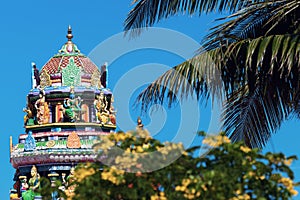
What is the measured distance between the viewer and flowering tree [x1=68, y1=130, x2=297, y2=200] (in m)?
14.2

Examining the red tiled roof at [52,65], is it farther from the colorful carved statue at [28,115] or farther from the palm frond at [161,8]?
the palm frond at [161,8]

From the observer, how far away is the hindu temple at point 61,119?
1918 inches

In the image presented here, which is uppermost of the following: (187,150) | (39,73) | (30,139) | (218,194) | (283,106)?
(39,73)

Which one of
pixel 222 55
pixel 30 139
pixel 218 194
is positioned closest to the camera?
pixel 218 194

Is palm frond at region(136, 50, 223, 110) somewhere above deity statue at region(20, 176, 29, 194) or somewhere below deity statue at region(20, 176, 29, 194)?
below

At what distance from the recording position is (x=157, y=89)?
18453 millimetres

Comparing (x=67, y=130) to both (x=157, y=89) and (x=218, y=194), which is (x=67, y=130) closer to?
(x=157, y=89)

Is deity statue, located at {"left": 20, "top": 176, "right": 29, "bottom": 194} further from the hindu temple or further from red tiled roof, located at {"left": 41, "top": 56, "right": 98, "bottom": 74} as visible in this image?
red tiled roof, located at {"left": 41, "top": 56, "right": 98, "bottom": 74}

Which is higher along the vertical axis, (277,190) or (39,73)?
(39,73)

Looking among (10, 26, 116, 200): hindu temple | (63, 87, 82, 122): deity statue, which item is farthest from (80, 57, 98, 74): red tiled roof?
(63, 87, 82, 122): deity statue

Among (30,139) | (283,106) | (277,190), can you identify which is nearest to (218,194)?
(277,190)

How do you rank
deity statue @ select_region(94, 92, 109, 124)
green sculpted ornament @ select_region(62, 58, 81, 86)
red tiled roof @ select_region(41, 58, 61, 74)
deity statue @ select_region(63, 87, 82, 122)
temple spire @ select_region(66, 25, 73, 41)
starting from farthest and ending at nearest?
temple spire @ select_region(66, 25, 73, 41), red tiled roof @ select_region(41, 58, 61, 74), green sculpted ornament @ select_region(62, 58, 81, 86), deity statue @ select_region(94, 92, 109, 124), deity statue @ select_region(63, 87, 82, 122)

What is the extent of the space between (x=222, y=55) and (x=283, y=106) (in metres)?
1.99

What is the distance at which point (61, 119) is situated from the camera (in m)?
50.3
